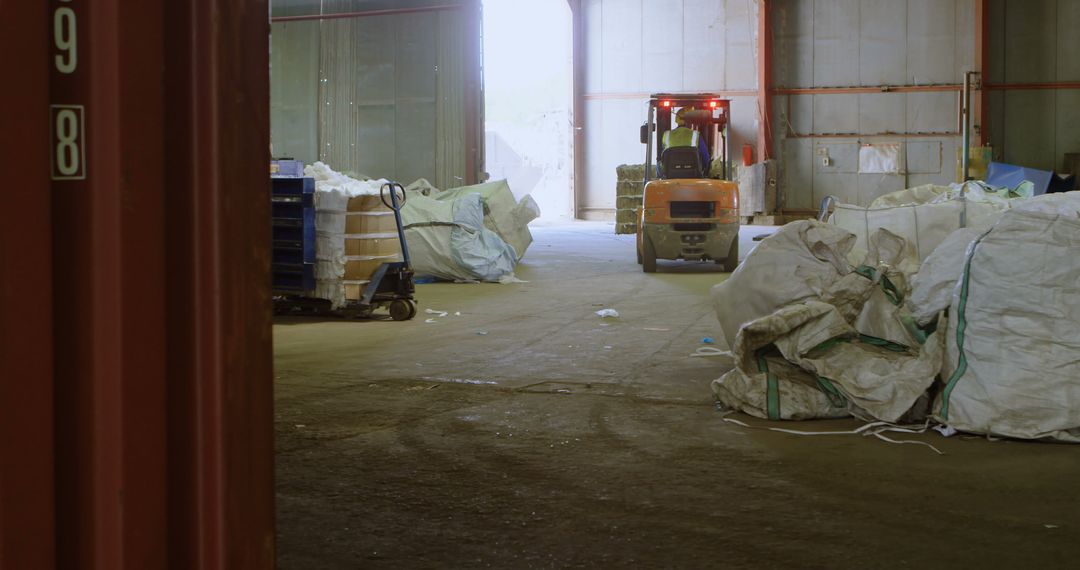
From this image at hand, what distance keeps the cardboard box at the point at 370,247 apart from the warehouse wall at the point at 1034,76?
1955 cm

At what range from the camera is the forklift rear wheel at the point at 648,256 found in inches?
580

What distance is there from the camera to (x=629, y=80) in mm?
28344

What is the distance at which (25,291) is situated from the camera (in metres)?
1.55

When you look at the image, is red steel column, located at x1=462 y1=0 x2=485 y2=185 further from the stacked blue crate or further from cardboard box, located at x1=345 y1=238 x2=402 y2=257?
the stacked blue crate

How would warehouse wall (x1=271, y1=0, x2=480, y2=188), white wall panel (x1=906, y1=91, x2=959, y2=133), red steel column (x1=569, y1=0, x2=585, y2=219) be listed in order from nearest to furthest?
warehouse wall (x1=271, y1=0, x2=480, y2=188), white wall panel (x1=906, y1=91, x2=959, y2=133), red steel column (x1=569, y1=0, x2=585, y2=219)

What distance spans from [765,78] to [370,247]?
18598 millimetres

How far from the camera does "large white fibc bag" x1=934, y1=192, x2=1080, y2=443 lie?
16.7ft

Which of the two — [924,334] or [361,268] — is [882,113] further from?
[924,334]

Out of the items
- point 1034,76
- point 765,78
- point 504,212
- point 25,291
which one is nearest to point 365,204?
point 504,212

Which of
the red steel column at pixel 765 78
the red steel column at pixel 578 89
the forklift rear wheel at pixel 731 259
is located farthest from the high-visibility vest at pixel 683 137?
the red steel column at pixel 578 89

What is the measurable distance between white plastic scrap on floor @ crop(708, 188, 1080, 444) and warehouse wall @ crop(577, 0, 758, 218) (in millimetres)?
21686

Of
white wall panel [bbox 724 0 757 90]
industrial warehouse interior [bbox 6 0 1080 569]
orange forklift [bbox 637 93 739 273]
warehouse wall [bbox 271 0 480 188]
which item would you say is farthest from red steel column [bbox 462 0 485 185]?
white wall panel [bbox 724 0 757 90]

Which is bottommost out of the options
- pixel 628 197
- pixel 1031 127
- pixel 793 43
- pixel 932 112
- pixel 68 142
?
pixel 68 142

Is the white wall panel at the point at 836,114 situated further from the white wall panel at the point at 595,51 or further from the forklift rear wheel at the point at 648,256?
the forklift rear wheel at the point at 648,256
